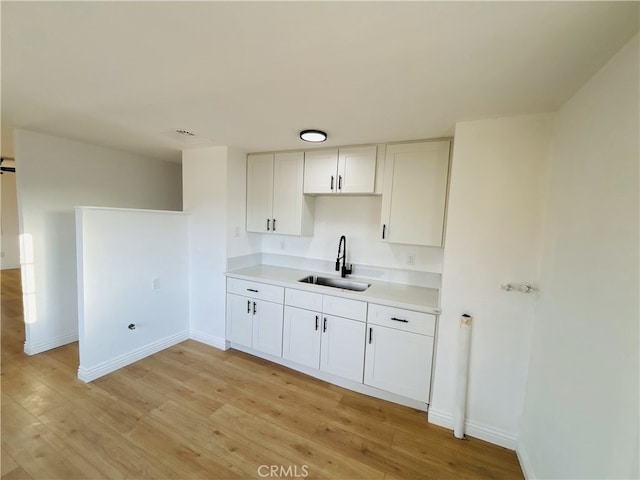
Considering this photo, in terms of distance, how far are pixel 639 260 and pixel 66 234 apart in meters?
4.45

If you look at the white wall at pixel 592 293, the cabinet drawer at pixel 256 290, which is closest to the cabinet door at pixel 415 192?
the white wall at pixel 592 293

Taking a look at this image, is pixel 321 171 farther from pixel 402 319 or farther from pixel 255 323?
pixel 255 323

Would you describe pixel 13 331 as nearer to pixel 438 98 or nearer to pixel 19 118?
pixel 19 118

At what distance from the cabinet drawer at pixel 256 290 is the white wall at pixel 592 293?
210 centimetres

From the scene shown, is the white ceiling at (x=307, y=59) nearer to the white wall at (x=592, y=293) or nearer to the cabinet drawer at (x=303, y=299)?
the white wall at (x=592, y=293)

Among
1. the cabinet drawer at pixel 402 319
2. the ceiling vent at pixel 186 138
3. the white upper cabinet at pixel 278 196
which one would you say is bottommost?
the cabinet drawer at pixel 402 319

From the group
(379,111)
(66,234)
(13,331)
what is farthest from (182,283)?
(379,111)

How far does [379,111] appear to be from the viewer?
5.84 feet

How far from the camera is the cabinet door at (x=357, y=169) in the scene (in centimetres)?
252

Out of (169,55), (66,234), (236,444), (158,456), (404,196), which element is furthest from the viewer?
(66,234)

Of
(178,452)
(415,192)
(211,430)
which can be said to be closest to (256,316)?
(211,430)

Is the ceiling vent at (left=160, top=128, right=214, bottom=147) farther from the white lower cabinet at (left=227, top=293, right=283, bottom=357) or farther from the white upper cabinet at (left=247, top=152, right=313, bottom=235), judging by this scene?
the white lower cabinet at (left=227, top=293, right=283, bottom=357)

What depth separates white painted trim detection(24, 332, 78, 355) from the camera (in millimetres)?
2770

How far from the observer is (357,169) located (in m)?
2.58
